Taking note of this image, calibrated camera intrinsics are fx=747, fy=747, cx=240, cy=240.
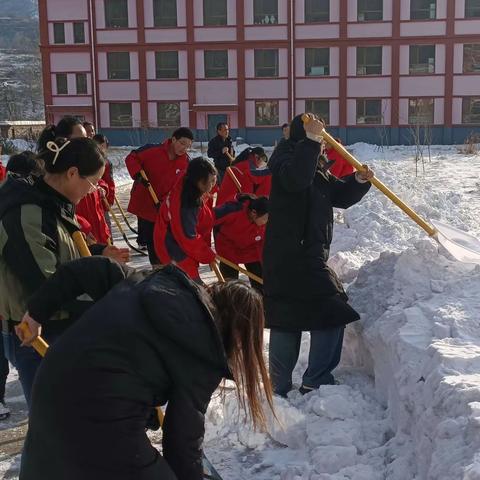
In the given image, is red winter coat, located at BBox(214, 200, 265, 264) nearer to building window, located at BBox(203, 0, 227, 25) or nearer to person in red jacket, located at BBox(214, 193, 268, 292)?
person in red jacket, located at BBox(214, 193, 268, 292)

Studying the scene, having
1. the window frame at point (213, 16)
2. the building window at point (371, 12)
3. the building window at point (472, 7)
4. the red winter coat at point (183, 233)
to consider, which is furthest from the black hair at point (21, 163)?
the building window at point (472, 7)

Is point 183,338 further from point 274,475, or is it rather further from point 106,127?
point 106,127

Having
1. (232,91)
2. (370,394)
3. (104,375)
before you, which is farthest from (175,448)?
(232,91)

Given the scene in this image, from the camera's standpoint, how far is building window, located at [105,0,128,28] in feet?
119

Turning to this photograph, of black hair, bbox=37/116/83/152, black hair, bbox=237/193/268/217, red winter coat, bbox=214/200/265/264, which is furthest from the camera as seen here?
red winter coat, bbox=214/200/265/264

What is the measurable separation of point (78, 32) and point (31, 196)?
35.8m

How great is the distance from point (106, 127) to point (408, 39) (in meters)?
15.1

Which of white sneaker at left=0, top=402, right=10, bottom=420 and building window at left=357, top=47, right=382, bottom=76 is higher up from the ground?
building window at left=357, top=47, right=382, bottom=76

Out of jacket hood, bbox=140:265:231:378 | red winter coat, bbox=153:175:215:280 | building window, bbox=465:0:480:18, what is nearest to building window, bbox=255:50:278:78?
building window, bbox=465:0:480:18

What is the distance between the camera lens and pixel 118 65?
36.5 metres

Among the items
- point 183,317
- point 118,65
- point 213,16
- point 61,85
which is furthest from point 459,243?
point 61,85

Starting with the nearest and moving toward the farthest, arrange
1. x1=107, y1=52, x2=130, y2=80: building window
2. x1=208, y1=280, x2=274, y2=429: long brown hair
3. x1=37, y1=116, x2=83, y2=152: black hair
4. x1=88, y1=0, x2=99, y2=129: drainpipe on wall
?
x1=208, y1=280, x2=274, y2=429: long brown hair
x1=37, y1=116, x2=83, y2=152: black hair
x1=88, y1=0, x2=99, y2=129: drainpipe on wall
x1=107, y1=52, x2=130, y2=80: building window

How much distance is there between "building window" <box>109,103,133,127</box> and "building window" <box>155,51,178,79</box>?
2290mm

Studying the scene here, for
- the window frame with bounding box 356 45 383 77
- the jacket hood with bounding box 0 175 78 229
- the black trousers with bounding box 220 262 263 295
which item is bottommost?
the black trousers with bounding box 220 262 263 295
